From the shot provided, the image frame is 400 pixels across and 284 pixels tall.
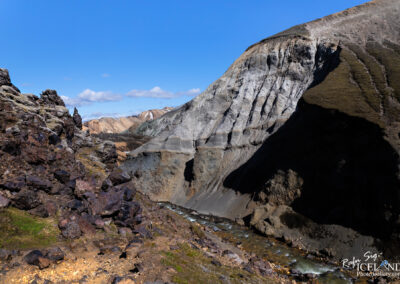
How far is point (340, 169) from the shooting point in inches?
1136

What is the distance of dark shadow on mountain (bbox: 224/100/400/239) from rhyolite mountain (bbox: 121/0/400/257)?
109 mm

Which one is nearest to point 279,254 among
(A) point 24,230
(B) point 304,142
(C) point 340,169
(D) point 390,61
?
(C) point 340,169

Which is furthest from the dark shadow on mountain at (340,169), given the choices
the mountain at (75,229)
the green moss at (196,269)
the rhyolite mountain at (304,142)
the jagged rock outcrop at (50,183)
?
the jagged rock outcrop at (50,183)

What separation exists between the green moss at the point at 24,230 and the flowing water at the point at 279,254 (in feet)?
53.7

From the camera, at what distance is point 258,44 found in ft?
230

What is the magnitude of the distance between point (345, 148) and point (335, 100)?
7.63m

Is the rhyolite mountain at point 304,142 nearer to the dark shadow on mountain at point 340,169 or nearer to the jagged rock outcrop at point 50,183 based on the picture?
the dark shadow on mountain at point 340,169

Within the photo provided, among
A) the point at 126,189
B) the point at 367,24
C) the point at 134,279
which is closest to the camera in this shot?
the point at 134,279

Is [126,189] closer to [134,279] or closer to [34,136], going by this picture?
[34,136]

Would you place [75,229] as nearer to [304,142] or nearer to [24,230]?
[24,230]

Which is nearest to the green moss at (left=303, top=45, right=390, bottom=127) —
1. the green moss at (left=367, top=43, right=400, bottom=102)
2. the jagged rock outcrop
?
the green moss at (left=367, top=43, right=400, bottom=102)

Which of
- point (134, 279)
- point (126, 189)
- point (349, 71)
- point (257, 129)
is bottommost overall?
point (134, 279)

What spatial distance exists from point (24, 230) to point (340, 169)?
2776 cm

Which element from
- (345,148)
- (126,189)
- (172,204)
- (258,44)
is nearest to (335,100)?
(345,148)
